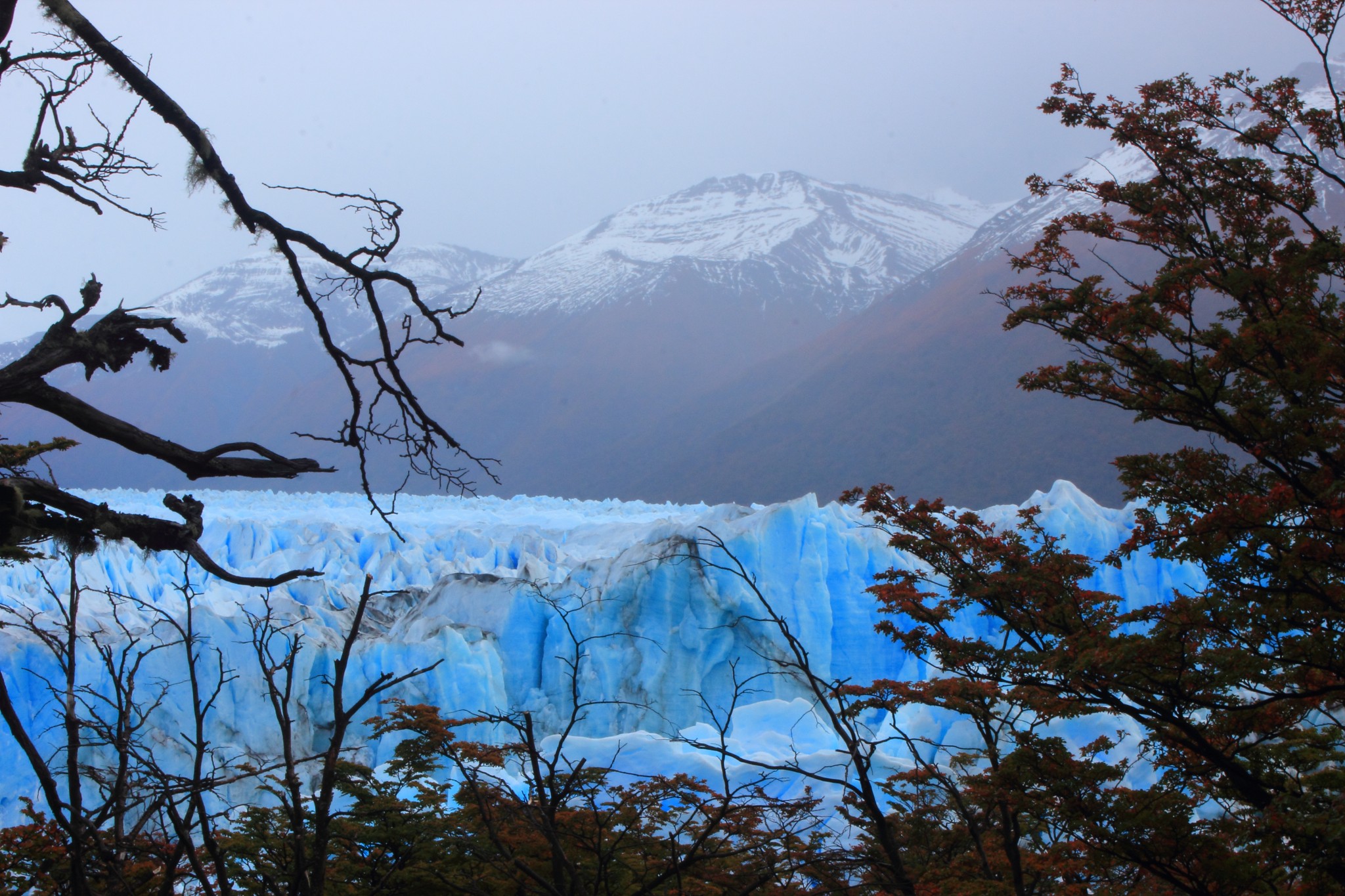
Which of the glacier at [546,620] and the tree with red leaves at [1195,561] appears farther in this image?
the glacier at [546,620]

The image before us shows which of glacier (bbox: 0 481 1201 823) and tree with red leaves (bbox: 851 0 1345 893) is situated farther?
glacier (bbox: 0 481 1201 823)

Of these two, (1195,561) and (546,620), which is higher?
(546,620)

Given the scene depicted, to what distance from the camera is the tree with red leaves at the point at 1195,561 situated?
4078 millimetres

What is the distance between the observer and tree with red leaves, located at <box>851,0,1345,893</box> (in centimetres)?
408

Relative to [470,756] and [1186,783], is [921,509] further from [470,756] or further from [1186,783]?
[470,756]

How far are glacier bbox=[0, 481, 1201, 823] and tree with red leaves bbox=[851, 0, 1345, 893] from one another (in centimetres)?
402

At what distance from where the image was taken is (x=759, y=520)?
49.9ft

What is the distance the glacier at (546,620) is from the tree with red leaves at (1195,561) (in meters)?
4.02

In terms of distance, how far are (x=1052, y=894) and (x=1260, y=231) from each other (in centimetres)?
432

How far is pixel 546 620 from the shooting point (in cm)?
1410

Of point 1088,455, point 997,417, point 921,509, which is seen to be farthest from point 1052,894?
point 997,417

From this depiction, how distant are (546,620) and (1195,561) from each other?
35.1 feet

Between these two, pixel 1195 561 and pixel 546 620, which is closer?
pixel 1195 561

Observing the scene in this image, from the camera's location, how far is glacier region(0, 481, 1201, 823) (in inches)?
462
